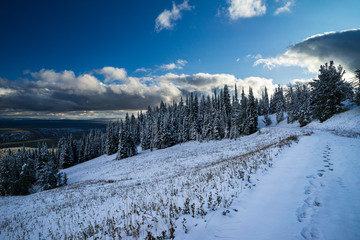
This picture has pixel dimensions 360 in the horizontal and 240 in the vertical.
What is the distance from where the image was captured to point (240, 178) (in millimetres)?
7078

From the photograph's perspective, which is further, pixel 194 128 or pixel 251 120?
pixel 194 128

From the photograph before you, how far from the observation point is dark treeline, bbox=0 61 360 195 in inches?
1206

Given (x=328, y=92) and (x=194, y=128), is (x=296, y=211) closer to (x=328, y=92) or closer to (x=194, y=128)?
(x=328, y=92)

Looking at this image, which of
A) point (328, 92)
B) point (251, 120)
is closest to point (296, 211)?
point (328, 92)

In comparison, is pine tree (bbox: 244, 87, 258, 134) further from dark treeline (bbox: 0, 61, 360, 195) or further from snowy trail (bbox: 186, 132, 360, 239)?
snowy trail (bbox: 186, 132, 360, 239)

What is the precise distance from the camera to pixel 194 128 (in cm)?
5588

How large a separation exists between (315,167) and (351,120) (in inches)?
1083

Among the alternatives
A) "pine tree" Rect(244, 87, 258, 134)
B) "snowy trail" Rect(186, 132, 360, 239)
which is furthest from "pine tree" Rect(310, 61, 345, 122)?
"snowy trail" Rect(186, 132, 360, 239)

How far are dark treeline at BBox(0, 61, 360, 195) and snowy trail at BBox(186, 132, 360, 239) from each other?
113 ft

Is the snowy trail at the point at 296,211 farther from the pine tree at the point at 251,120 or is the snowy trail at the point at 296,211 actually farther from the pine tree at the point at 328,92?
the pine tree at the point at 251,120

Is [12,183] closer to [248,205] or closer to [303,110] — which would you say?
[248,205]

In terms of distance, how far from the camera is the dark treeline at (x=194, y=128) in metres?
30.6

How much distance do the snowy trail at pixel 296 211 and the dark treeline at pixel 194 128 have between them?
113 feet

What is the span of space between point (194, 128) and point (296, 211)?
5203 cm
